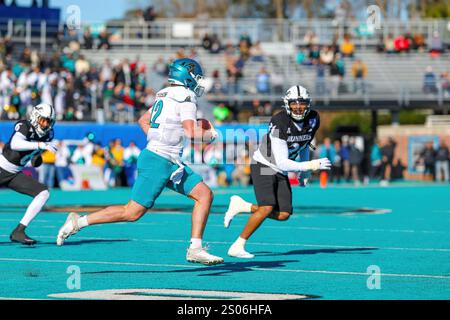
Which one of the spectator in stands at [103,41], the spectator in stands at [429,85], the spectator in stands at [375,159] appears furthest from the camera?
the spectator in stands at [429,85]

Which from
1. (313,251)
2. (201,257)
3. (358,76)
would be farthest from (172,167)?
(358,76)

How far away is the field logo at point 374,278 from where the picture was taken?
9.50m

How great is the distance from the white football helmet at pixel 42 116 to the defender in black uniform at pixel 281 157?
2765 mm

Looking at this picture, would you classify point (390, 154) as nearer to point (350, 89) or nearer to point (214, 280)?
point (350, 89)

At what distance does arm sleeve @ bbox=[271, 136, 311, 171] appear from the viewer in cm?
1159

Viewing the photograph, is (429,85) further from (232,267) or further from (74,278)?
(74,278)

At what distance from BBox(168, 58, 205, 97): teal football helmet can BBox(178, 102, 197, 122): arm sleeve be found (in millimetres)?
304

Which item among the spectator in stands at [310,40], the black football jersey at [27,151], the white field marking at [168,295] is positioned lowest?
the white field marking at [168,295]

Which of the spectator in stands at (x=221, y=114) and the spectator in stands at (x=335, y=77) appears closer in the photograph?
the spectator in stands at (x=221, y=114)

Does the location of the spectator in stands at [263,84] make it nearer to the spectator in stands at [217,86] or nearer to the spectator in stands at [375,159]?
the spectator in stands at [217,86]

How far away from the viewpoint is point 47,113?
44.2 ft

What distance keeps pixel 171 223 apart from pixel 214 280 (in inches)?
298

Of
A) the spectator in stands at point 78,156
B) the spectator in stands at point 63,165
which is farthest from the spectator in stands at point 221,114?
the spectator in stands at point 63,165

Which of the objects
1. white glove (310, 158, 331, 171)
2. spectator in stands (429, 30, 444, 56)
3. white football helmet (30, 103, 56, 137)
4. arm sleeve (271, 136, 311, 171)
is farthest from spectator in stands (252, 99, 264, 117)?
white glove (310, 158, 331, 171)
